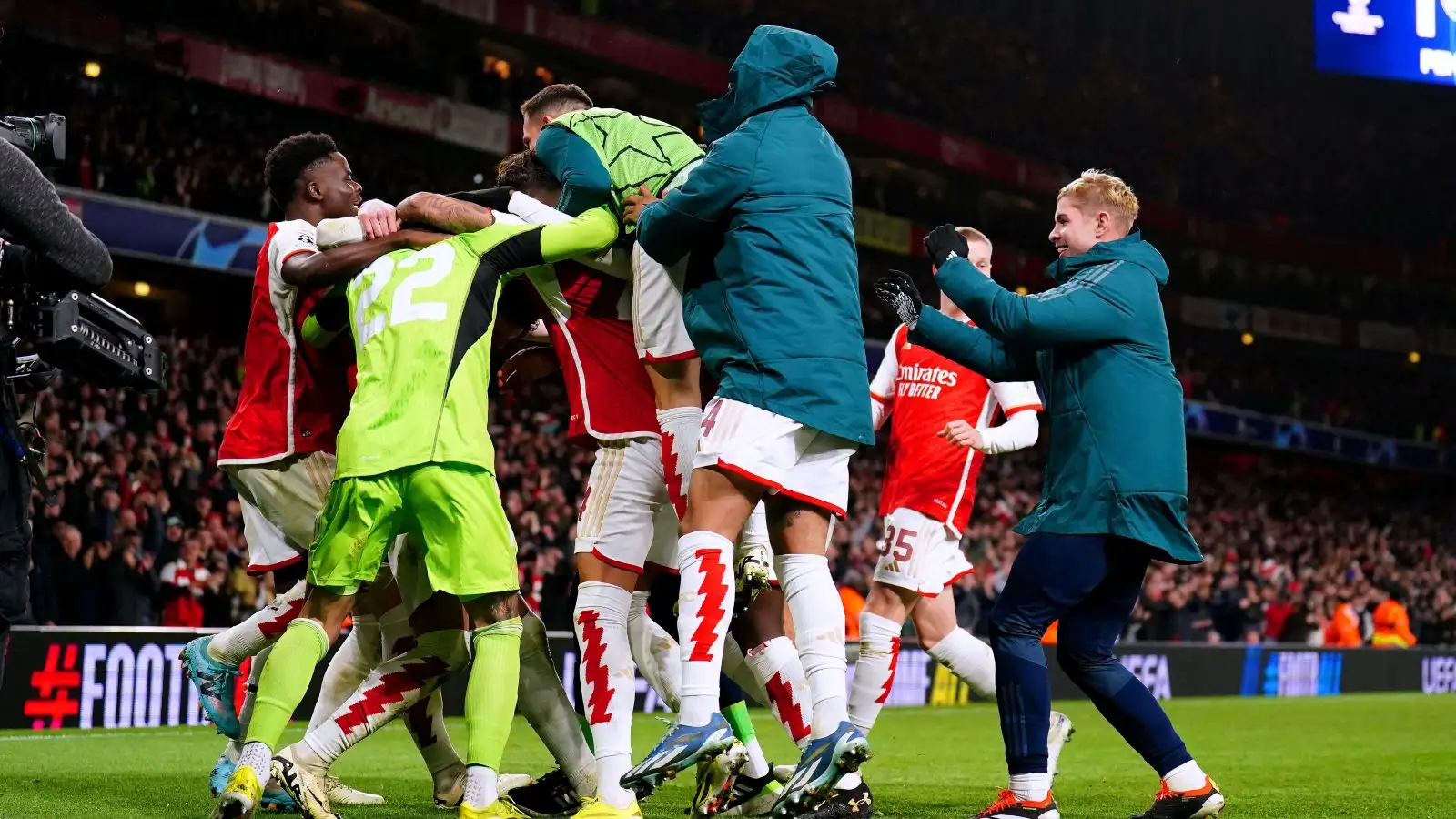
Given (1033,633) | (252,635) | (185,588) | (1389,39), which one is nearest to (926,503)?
(1033,633)

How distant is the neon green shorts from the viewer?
14.2 feet

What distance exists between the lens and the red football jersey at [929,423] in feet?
22.4

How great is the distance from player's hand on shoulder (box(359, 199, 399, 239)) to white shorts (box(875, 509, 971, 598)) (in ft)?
9.43

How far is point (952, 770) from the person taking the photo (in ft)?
Result: 25.4

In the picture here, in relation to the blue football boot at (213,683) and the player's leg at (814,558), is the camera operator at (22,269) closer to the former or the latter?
the blue football boot at (213,683)

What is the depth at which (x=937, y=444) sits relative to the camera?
271 inches

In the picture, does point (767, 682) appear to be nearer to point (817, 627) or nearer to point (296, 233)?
point (817, 627)

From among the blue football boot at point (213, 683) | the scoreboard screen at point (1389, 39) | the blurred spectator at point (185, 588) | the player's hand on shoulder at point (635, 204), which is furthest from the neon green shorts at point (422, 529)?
the scoreboard screen at point (1389, 39)

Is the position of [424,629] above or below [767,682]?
above

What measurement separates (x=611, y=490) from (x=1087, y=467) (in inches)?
57.0

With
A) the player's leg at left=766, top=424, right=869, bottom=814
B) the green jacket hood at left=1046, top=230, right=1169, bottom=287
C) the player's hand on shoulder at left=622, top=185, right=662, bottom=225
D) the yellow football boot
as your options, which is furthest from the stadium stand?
the green jacket hood at left=1046, top=230, right=1169, bottom=287

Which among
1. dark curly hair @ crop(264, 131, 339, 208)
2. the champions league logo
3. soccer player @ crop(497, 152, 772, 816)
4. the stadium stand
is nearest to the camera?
soccer player @ crop(497, 152, 772, 816)

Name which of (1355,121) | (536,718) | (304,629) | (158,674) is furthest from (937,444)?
(1355,121)

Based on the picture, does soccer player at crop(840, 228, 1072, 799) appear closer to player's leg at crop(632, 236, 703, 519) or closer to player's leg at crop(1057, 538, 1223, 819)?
player's leg at crop(1057, 538, 1223, 819)
